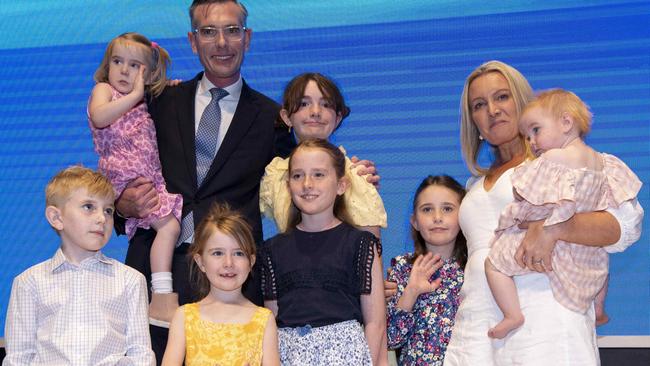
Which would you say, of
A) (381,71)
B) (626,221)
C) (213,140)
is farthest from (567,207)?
(381,71)

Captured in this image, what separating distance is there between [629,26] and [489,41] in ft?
2.32

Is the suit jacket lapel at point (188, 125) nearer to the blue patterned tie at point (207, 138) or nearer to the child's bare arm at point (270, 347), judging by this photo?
the blue patterned tie at point (207, 138)

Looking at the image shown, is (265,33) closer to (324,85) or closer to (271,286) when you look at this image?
(324,85)

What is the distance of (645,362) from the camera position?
4402 mm

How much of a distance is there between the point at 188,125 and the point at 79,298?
3.16 feet

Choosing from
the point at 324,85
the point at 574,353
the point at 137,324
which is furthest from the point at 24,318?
the point at 574,353

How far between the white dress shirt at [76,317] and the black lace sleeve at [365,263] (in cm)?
80

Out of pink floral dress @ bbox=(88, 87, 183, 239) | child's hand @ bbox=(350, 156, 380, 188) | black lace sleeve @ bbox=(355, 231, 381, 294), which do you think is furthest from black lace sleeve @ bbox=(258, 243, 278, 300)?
child's hand @ bbox=(350, 156, 380, 188)

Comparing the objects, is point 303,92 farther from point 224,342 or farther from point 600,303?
point 600,303

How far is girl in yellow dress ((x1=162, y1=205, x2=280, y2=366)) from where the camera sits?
11.0 ft

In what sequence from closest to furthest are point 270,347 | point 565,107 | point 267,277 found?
point 565,107 → point 270,347 → point 267,277

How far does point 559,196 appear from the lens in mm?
3121

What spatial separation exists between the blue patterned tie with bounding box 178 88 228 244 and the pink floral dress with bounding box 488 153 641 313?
1291 millimetres

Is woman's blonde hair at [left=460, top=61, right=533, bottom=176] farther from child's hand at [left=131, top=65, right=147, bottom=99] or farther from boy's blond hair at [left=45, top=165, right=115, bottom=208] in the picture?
boy's blond hair at [left=45, top=165, right=115, bottom=208]
